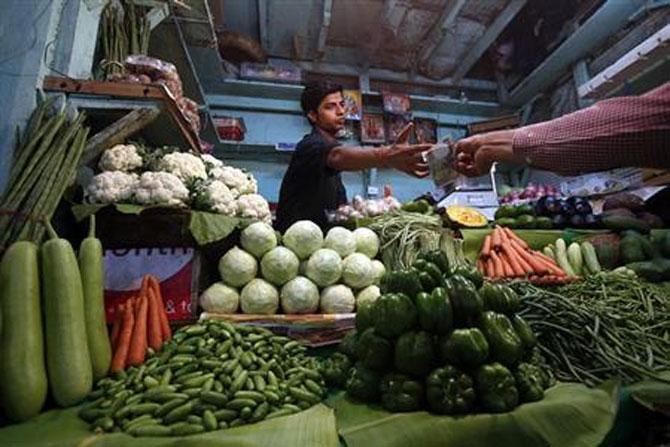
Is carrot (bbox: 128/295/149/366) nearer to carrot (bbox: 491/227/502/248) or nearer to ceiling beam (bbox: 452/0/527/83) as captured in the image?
carrot (bbox: 491/227/502/248)

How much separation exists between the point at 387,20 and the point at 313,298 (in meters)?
4.71

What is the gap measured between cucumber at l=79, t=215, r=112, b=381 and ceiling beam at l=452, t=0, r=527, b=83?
5419 millimetres

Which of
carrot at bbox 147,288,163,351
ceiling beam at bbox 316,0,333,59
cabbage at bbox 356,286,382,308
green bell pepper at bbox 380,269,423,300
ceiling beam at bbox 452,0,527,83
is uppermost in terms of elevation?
ceiling beam at bbox 316,0,333,59

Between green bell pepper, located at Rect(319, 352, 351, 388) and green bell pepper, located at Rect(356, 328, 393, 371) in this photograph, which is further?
green bell pepper, located at Rect(319, 352, 351, 388)

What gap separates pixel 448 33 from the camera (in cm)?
541

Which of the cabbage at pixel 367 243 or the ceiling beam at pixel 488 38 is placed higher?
the ceiling beam at pixel 488 38

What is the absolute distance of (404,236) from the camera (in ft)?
6.88

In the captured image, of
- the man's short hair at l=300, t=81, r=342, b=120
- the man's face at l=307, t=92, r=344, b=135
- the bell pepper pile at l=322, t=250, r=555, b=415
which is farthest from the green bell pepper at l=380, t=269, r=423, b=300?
the man's short hair at l=300, t=81, r=342, b=120

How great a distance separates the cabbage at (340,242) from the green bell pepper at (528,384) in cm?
91

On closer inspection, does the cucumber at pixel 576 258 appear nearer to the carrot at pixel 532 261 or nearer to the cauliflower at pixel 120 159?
the carrot at pixel 532 261

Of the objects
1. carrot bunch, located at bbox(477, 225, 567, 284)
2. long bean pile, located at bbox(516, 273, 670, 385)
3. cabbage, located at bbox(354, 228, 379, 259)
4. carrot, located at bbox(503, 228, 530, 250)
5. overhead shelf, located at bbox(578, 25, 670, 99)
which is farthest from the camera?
overhead shelf, located at bbox(578, 25, 670, 99)

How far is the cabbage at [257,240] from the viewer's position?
1.81 metres

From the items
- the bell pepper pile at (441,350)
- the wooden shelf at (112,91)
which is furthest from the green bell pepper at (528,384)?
the wooden shelf at (112,91)

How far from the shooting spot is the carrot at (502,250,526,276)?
2305 mm
